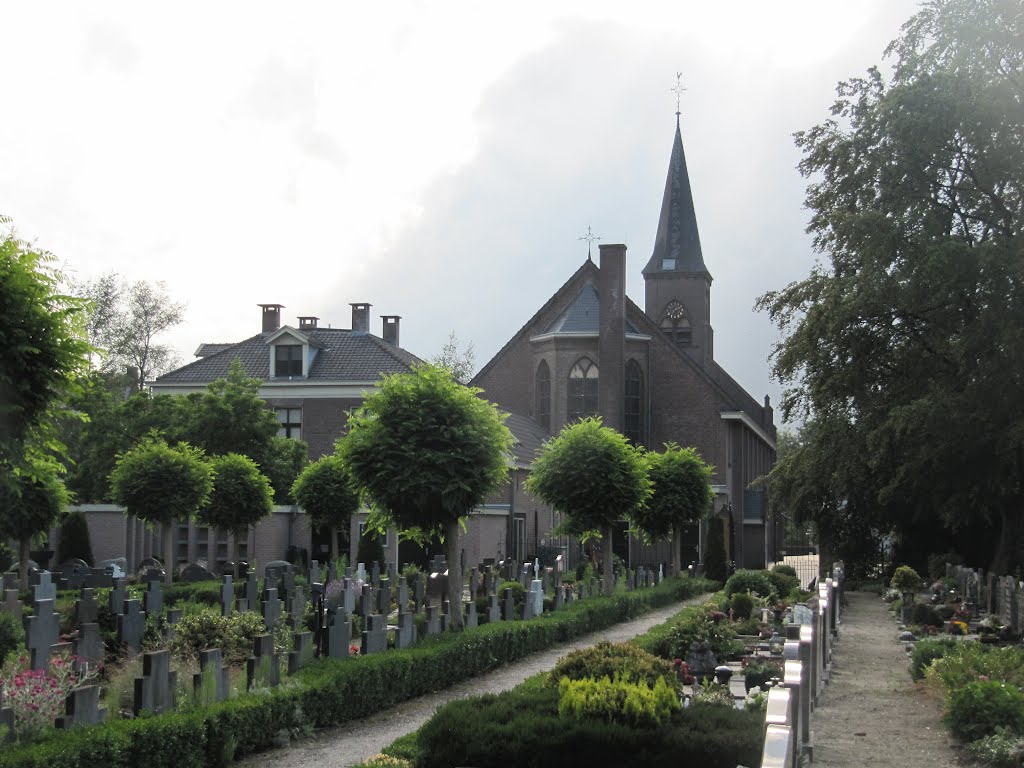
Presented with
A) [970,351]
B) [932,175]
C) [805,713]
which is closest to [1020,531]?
[970,351]

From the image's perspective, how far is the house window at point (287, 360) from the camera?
5022 cm

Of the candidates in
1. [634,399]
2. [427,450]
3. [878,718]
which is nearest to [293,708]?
[427,450]

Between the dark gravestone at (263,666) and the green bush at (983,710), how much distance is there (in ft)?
22.9

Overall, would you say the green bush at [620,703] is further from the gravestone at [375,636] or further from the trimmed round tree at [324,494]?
the trimmed round tree at [324,494]

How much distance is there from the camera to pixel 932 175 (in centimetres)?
2866

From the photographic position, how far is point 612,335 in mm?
54562

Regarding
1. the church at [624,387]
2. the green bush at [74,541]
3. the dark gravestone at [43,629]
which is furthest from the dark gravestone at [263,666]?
the church at [624,387]

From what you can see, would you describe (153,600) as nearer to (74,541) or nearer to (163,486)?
(163,486)

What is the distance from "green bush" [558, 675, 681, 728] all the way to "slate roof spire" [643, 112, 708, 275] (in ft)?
194

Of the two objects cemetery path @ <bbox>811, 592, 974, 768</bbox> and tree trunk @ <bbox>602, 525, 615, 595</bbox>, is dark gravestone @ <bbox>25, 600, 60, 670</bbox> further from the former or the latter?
tree trunk @ <bbox>602, 525, 615, 595</bbox>

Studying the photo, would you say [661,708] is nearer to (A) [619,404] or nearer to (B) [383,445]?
(B) [383,445]

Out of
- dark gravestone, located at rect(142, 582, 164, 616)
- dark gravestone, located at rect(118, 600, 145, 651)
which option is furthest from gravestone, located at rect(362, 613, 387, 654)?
dark gravestone, located at rect(142, 582, 164, 616)

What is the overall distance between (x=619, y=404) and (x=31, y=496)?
31871mm

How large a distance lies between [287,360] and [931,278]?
29936 millimetres
